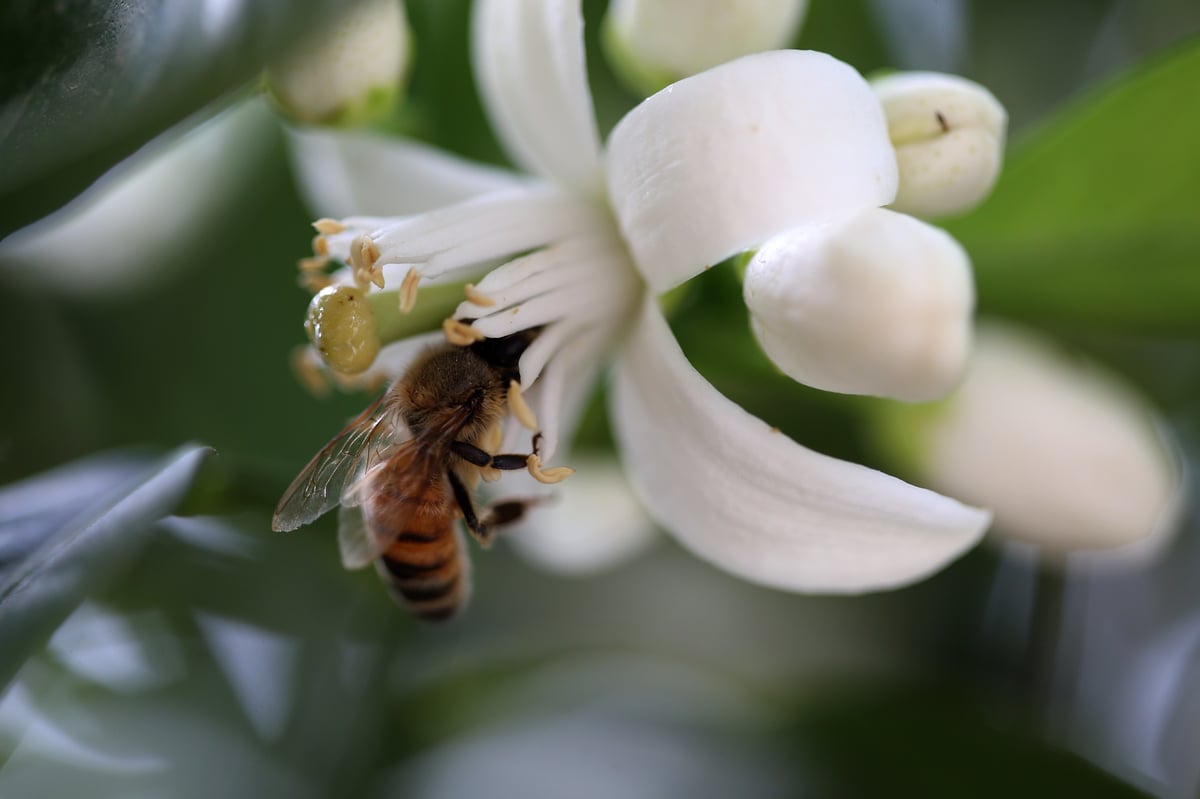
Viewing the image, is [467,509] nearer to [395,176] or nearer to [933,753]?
[395,176]

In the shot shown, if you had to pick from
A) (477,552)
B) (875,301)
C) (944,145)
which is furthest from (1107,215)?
(477,552)

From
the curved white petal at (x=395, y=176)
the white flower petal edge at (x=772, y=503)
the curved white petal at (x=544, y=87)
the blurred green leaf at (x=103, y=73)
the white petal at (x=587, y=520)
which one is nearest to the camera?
the blurred green leaf at (x=103, y=73)

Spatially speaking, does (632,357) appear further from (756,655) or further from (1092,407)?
(756,655)

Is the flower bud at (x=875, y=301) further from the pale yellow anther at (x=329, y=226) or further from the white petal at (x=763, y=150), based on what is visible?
the pale yellow anther at (x=329, y=226)

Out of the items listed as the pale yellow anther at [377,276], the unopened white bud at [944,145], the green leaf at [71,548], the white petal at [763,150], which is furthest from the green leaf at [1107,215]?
the green leaf at [71,548]

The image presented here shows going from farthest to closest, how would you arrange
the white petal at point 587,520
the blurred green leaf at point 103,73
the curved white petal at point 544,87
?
the white petal at point 587,520
the curved white petal at point 544,87
the blurred green leaf at point 103,73

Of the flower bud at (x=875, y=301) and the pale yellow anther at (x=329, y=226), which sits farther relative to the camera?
the pale yellow anther at (x=329, y=226)

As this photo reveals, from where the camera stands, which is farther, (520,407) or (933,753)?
(933,753)

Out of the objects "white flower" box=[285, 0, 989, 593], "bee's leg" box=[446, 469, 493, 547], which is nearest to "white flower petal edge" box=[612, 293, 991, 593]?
"white flower" box=[285, 0, 989, 593]
